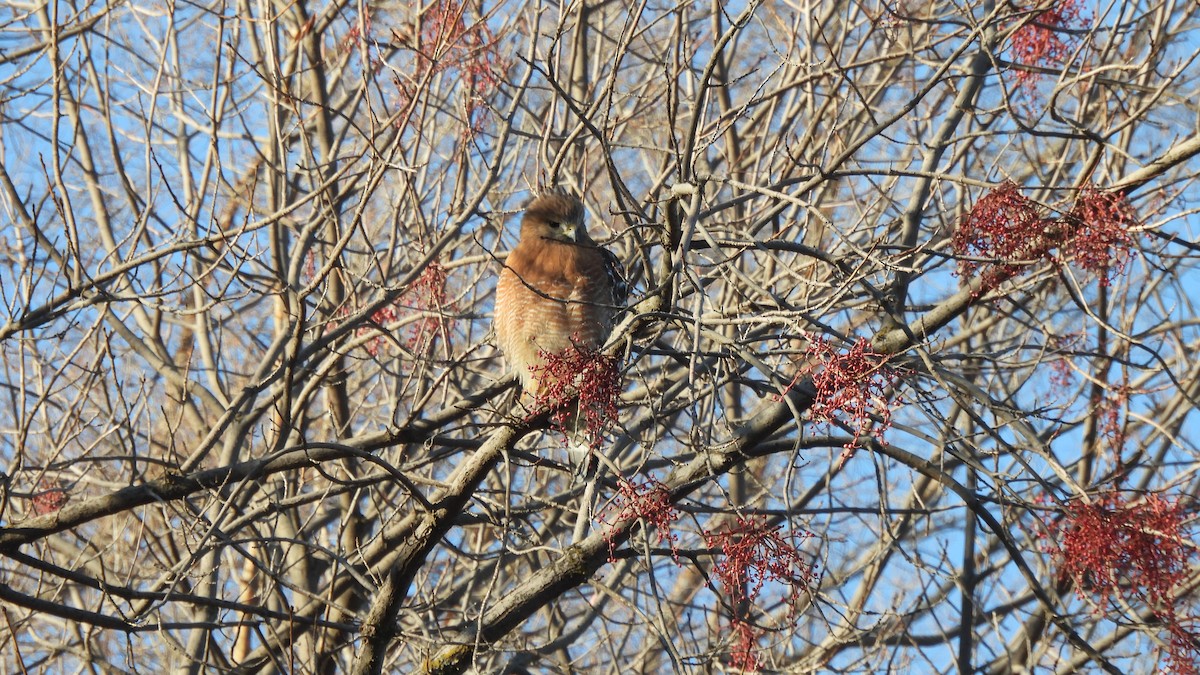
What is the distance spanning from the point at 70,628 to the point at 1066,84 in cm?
618

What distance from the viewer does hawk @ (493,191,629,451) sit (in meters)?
6.03

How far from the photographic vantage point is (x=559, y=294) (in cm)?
614

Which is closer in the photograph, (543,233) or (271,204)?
(543,233)

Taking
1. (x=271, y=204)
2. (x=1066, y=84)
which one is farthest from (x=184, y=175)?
(x=1066, y=84)

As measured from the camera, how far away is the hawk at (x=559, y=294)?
6.03m

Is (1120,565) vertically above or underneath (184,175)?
underneath

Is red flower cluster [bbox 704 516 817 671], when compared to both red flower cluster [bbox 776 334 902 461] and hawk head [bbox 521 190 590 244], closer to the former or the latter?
red flower cluster [bbox 776 334 902 461]

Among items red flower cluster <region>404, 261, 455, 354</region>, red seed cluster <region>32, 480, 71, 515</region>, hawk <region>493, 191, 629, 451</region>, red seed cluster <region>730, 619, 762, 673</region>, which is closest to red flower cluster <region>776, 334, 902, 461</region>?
red seed cluster <region>730, 619, 762, 673</region>

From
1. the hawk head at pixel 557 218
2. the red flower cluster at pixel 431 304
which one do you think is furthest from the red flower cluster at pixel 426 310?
the hawk head at pixel 557 218

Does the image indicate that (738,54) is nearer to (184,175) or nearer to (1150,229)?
(184,175)

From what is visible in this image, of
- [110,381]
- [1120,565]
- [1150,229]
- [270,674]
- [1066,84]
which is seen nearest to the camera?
[1150,229]

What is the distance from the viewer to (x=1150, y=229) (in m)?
4.02

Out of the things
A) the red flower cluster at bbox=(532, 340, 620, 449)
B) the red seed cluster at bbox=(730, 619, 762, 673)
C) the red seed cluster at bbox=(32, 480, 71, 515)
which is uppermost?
the red seed cluster at bbox=(32, 480, 71, 515)

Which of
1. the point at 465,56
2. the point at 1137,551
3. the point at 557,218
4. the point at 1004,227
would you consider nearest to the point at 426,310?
the point at 557,218
